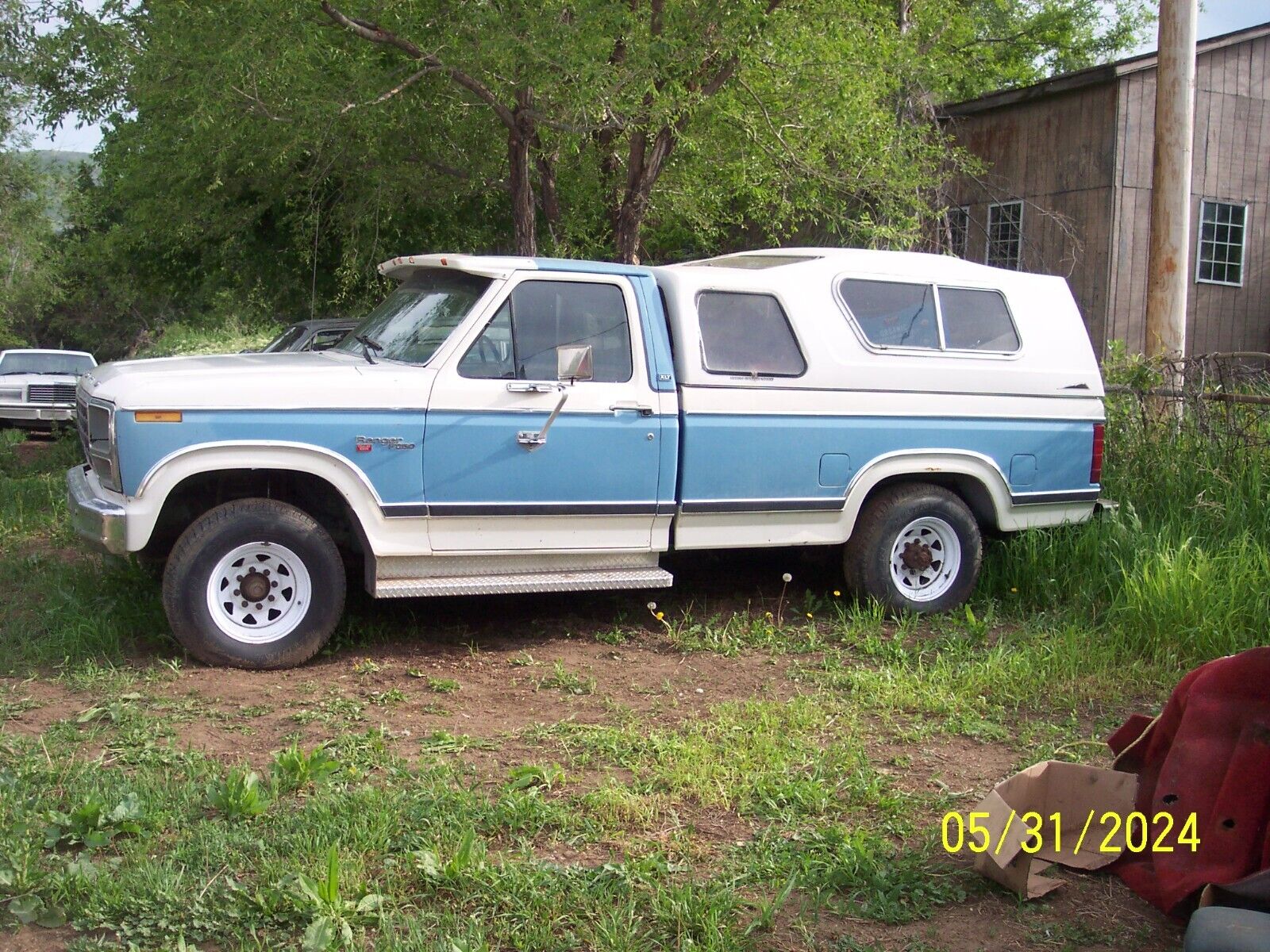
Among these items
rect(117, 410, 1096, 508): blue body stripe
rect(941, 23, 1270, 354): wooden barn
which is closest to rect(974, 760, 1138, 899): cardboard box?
rect(117, 410, 1096, 508): blue body stripe

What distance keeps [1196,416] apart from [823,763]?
5007 millimetres

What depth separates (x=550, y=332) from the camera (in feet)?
21.2

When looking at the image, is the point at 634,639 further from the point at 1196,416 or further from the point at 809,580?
the point at 1196,416

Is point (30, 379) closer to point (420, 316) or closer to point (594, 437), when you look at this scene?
point (420, 316)

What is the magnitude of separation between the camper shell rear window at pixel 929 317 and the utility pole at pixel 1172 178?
2491 mm

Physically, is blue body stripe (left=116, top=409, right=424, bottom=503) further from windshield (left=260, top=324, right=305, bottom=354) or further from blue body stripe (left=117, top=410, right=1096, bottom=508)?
windshield (left=260, top=324, right=305, bottom=354)

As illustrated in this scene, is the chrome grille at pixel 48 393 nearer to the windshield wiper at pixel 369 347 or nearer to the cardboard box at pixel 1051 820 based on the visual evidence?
the windshield wiper at pixel 369 347

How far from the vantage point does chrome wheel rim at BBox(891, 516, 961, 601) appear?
7.40 m

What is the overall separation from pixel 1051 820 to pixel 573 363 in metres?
3.09

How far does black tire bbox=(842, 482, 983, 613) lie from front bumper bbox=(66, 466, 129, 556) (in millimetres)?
4034

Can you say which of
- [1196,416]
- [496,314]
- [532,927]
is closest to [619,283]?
[496,314]

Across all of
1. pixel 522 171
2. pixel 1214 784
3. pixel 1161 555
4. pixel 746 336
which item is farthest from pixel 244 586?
pixel 522 171

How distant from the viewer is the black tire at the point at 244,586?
19.2ft

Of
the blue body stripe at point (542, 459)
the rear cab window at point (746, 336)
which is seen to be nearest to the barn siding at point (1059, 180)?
the rear cab window at point (746, 336)
